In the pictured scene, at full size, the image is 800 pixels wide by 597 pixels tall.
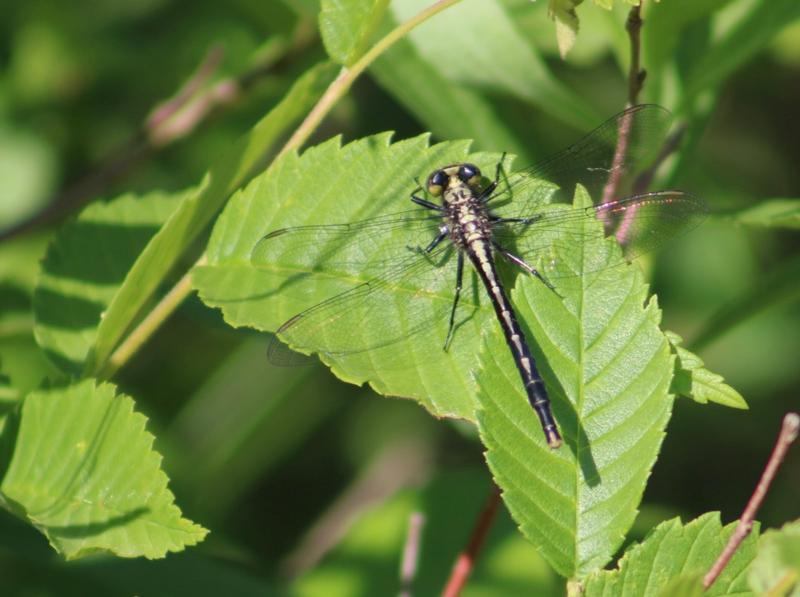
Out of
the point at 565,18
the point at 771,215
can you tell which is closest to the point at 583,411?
the point at 565,18

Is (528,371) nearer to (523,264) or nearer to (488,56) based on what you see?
(523,264)

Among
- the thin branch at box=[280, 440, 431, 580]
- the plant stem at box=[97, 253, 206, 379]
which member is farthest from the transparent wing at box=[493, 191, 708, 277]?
the thin branch at box=[280, 440, 431, 580]

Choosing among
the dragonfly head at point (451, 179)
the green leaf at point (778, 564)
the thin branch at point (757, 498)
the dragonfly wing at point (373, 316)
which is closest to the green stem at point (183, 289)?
the dragonfly wing at point (373, 316)

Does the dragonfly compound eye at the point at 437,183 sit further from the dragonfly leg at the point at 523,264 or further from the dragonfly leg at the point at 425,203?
the dragonfly leg at the point at 523,264

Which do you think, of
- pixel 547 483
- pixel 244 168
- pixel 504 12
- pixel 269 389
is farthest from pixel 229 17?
pixel 547 483

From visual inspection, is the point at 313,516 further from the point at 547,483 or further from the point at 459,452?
the point at 547,483

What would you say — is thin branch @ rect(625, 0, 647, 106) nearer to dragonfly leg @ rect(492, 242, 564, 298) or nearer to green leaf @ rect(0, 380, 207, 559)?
dragonfly leg @ rect(492, 242, 564, 298)
